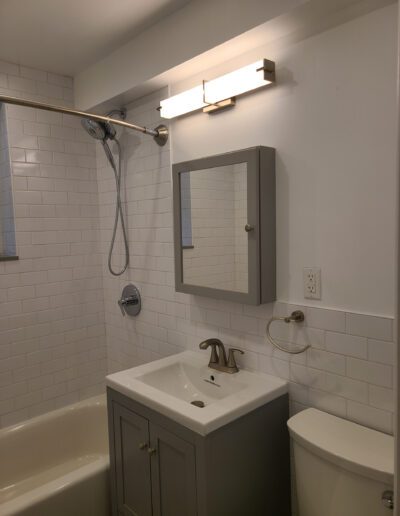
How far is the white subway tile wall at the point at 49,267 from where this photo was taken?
2.44 metres

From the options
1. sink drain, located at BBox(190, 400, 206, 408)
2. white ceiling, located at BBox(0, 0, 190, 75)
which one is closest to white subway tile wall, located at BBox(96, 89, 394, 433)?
sink drain, located at BBox(190, 400, 206, 408)

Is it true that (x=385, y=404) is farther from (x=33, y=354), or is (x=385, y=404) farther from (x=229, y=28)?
(x=33, y=354)

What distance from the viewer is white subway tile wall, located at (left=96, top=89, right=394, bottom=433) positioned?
1486 mm

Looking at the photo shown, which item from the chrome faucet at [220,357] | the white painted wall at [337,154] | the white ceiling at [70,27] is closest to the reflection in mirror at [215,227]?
the white painted wall at [337,154]

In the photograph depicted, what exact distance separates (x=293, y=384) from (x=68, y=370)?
1.65 m

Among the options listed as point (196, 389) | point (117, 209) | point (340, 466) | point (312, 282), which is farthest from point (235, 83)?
point (340, 466)

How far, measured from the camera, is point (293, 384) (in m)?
1.73

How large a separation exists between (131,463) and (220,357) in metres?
0.62

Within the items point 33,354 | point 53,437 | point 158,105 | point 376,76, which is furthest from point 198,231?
point 53,437

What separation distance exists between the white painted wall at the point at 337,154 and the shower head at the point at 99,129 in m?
0.88

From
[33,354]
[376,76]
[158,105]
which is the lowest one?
[33,354]

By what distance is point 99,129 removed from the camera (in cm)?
231

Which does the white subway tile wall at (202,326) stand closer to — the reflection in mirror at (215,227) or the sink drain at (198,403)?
the reflection in mirror at (215,227)

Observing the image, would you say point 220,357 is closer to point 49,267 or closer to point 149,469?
point 149,469
